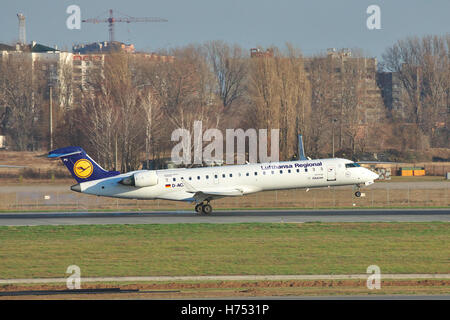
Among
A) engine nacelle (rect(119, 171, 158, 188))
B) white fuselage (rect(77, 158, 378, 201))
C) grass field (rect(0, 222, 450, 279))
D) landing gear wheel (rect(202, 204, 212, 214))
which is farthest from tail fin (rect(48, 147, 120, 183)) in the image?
grass field (rect(0, 222, 450, 279))

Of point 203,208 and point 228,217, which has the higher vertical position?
point 203,208

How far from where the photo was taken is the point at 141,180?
45156 millimetres

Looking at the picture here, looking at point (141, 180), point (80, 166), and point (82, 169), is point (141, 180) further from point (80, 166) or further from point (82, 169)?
point (80, 166)

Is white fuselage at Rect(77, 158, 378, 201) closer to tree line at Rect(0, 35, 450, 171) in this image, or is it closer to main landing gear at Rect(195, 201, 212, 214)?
main landing gear at Rect(195, 201, 212, 214)

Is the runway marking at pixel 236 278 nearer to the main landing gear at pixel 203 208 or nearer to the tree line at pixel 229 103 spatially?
the main landing gear at pixel 203 208

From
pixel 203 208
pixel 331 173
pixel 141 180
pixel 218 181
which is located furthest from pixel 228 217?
pixel 331 173

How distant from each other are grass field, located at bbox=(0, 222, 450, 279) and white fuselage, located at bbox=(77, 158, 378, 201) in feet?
21.7

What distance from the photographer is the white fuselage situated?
150 feet

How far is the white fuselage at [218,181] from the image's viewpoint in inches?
1801

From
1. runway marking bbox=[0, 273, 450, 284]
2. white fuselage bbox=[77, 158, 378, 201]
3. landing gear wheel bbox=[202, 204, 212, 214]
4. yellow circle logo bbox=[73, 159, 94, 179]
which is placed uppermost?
yellow circle logo bbox=[73, 159, 94, 179]

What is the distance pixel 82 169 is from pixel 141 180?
377 cm

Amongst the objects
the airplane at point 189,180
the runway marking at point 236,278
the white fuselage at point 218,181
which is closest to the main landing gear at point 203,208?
the airplane at point 189,180
